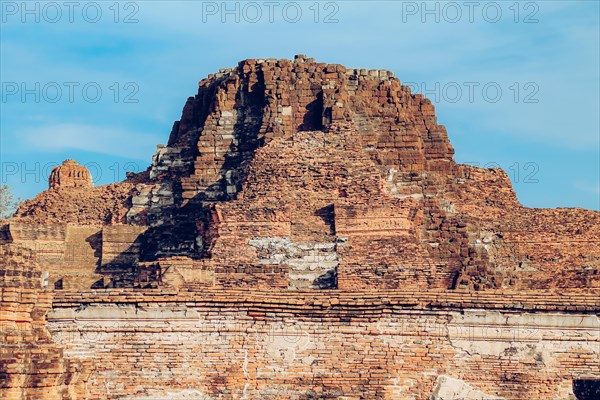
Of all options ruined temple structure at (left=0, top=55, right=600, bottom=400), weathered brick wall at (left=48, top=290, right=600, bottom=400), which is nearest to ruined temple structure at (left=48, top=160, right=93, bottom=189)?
ruined temple structure at (left=0, top=55, right=600, bottom=400)

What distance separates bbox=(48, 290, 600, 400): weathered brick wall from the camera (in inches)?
1244

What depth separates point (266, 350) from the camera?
31.8 meters

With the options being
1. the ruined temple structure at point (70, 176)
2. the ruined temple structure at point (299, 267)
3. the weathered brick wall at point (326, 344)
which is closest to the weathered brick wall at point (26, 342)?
the ruined temple structure at point (299, 267)

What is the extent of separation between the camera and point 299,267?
4903 cm

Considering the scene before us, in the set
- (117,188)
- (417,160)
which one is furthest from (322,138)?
(117,188)

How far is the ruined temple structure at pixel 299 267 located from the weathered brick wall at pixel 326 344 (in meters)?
0.04

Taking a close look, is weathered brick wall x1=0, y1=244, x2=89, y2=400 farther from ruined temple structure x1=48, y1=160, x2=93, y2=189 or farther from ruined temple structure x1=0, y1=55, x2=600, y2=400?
ruined temple structure x1=48, y1=160, x2=93, y2=189

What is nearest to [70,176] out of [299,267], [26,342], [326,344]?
[299,267]

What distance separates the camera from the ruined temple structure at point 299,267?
31641 millimetres

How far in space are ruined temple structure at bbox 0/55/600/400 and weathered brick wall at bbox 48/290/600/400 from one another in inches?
1.4

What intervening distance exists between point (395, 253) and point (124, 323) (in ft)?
59.8

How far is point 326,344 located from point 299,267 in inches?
671

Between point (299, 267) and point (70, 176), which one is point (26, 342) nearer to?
point (299, 267)

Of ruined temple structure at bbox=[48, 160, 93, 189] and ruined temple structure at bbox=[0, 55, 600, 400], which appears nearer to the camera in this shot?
ruined temple structure at bbox=[0, 55, 600, 400]
